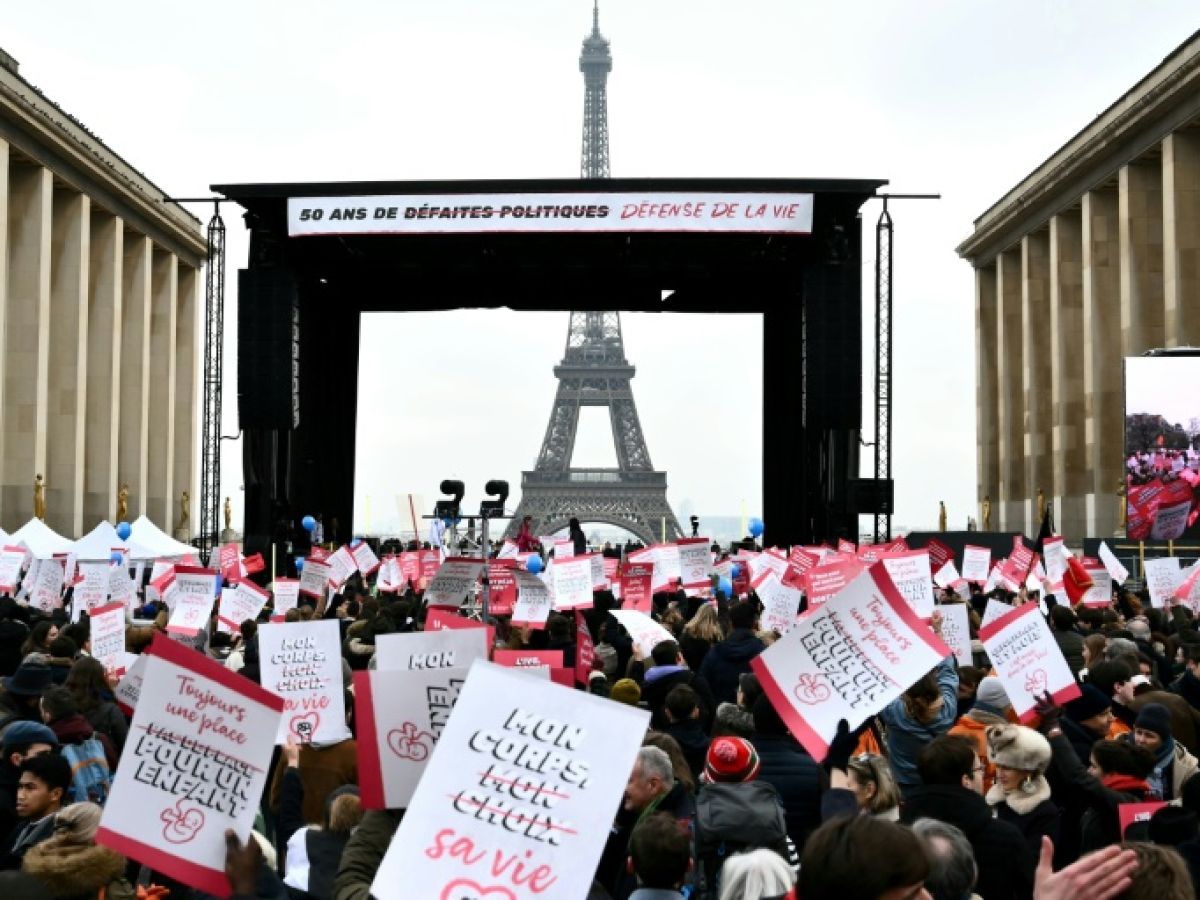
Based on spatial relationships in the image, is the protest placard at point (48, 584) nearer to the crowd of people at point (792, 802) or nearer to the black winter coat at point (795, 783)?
the crowd of people at point (792, 802)

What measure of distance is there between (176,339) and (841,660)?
62.0 m

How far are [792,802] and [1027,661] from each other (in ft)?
6.29

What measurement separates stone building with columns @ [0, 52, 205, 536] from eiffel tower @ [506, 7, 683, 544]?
19.8m

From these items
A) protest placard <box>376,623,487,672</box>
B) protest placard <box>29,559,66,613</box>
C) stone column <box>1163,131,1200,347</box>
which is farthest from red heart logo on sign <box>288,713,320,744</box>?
stone column <box>1163,131,1200,347</box>

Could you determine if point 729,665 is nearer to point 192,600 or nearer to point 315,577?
point 192,600

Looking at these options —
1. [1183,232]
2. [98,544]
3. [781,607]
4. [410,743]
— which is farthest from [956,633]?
[1183,232]

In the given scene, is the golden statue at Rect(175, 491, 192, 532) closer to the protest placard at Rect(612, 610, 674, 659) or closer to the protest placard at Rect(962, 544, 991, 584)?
the protest placard at Rect(962, 544, 991, 584)

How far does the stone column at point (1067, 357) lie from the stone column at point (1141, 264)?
6.30 meters

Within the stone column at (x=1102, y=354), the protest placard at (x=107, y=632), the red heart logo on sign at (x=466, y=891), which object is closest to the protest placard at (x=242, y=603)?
the protest placard at (x=107, y=632)

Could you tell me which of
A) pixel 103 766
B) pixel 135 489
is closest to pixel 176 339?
pixel 135 489

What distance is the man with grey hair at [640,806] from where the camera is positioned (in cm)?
643

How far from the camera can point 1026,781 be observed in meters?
6.44

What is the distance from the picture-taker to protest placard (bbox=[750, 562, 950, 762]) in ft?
23.3

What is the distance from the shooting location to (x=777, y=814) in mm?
6156
